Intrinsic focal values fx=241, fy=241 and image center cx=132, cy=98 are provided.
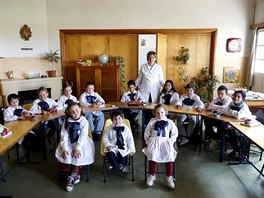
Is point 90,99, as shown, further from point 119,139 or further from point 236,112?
point 236,112

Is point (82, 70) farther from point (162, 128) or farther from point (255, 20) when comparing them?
point (255, 20)

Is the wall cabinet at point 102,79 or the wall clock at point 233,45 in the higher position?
the wall clock at point 233,45

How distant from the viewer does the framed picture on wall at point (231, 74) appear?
6852 millimetres

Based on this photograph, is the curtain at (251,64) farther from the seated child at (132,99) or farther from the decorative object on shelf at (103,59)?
the decorative object on shelf at (103,59)

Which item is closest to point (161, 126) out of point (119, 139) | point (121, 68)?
point (119, 139)

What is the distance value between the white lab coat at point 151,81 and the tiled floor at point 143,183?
5.27 feet

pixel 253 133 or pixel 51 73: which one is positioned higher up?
pixel 51 73

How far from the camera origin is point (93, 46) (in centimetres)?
689

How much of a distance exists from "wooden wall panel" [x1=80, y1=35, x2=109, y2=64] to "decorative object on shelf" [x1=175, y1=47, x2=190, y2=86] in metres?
2.11

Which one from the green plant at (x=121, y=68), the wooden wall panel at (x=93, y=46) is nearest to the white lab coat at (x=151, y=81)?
the green plant at (x=121, y=68)

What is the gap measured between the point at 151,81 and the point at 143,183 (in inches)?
89.1

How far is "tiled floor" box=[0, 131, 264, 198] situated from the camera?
9.53 ft

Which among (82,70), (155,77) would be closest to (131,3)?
(82,70)

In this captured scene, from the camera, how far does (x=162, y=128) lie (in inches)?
123
